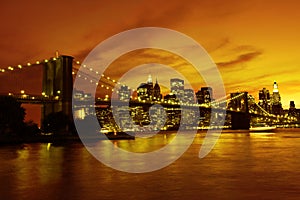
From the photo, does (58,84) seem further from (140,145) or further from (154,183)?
(154,183)

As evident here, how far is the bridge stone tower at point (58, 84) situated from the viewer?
160 ft

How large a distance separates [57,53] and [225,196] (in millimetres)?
48047

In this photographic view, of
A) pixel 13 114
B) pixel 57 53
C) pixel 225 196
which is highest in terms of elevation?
pixel 57 53

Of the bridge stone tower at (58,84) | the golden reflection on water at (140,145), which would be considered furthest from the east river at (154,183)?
the bridge stone tower at (58,84)

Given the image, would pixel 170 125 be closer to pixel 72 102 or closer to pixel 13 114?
pixel 72 102

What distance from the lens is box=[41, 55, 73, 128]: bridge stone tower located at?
160ft

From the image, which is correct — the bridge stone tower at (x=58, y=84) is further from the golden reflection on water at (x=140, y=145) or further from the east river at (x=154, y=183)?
the east river at (x=154, y=183)

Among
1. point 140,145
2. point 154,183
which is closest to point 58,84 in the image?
point 140,145

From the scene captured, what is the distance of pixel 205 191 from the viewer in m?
9.38

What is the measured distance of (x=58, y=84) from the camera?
166ft

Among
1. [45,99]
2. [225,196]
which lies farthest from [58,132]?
[225,196]

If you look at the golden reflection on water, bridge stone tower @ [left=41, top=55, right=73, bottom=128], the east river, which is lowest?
the east river

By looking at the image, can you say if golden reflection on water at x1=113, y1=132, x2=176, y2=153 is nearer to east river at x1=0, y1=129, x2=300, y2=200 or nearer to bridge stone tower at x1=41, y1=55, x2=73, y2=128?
bridge stone tower at x1=41, y1=55, x2=73, y2=128

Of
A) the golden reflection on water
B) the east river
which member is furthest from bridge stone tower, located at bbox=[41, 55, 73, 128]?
the east river
